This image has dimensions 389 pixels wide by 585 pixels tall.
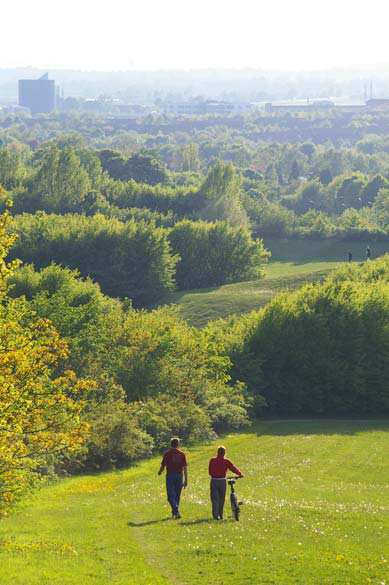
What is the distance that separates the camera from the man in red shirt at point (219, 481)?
1065 inches

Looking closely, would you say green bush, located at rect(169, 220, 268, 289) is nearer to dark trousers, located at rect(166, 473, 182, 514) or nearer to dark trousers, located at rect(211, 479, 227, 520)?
dark trousers, located at rect(166, 473, 182, 514)

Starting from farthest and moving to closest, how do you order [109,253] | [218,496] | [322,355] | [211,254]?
1. [211,254]
2. [109,253]
3. [322,355]
4. [218,496]

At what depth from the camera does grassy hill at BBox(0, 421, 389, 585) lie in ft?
71.7

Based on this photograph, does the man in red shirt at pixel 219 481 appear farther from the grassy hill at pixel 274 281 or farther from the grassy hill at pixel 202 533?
the grassy hill at pixel 274 281

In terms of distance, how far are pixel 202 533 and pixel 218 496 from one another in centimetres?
177

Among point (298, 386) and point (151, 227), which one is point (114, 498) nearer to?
point (298, 386)

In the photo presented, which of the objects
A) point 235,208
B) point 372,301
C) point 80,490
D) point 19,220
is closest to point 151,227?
point 19,220

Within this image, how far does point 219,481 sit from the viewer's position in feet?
88.6

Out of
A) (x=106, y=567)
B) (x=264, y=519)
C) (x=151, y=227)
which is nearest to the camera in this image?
(x=106, y=567)

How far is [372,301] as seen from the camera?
6381 centimetres

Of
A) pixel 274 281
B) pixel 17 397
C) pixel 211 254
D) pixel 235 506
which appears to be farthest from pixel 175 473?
pixel 211 254

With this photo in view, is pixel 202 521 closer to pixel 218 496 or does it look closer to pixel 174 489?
pixel 218 496

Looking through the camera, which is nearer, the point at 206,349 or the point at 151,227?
the point at 206,349

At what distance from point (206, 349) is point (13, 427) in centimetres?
3577
